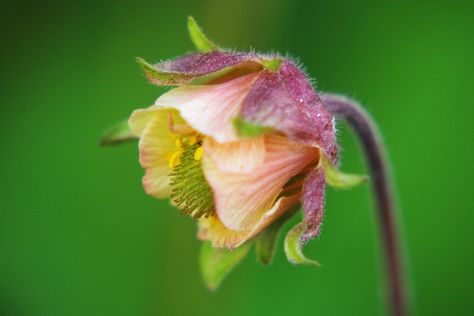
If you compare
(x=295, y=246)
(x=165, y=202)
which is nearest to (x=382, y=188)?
(x=295, y=246)

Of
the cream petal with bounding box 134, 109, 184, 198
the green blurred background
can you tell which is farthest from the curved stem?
the green blurred background

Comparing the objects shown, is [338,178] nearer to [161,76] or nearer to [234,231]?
[234,231]

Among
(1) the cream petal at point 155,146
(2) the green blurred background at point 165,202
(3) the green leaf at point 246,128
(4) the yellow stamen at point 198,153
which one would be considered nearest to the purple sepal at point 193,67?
(1) the cream petal at point 155,146

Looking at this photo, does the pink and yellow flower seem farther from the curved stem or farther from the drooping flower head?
the curved stem

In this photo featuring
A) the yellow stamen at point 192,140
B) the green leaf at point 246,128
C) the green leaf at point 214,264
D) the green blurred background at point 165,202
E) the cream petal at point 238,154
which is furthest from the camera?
the green blurred background at point 165,202

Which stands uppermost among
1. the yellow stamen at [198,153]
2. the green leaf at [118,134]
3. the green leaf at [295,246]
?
the green leaf at [118,134]

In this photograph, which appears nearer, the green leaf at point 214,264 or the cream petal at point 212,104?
the cream petal at point 212,104

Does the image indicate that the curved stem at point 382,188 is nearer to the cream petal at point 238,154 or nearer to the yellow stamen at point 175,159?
the cream petal at point 238,154

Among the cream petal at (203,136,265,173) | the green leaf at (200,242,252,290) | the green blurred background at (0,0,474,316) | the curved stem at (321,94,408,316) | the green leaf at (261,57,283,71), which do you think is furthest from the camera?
the green blurred background at (0,0,474,316)
